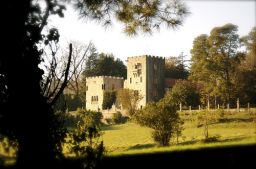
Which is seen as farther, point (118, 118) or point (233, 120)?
point (118, 118)

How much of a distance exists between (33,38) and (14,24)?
0.66 metres

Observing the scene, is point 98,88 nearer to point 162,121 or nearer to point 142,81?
point 142,81

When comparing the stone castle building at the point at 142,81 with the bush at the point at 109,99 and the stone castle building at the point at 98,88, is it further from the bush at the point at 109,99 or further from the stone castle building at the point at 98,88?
the bush at the point at 109,99

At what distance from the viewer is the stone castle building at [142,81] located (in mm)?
70250

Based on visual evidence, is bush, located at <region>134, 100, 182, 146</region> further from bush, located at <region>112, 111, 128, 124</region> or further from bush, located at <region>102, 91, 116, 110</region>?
bush, located at <region>102, 91, 116, 110</region>

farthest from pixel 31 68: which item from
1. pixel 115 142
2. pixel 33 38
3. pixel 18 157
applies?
pixel 115 142

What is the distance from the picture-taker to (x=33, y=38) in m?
6.90

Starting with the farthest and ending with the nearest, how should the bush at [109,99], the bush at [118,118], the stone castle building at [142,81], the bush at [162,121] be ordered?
1. the bush at [109,99]
2. the stone castle building at [142,81]
3. the bush at [118,118]
4. the bush at [162,121]

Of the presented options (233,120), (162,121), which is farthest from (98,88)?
(162,121)

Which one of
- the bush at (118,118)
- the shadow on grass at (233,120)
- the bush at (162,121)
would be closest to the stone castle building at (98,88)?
the bush at (118,118)

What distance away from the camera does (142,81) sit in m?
70.8

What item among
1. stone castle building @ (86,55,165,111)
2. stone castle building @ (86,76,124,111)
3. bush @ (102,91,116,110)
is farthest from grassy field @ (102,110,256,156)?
stone castle building @ (86,76,124,111)

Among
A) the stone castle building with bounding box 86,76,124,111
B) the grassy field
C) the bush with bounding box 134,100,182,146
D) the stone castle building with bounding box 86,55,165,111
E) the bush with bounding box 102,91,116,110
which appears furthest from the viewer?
the stone castle building with bounding box 86,76,124,111

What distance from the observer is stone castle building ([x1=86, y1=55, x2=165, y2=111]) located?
70.2 metres
